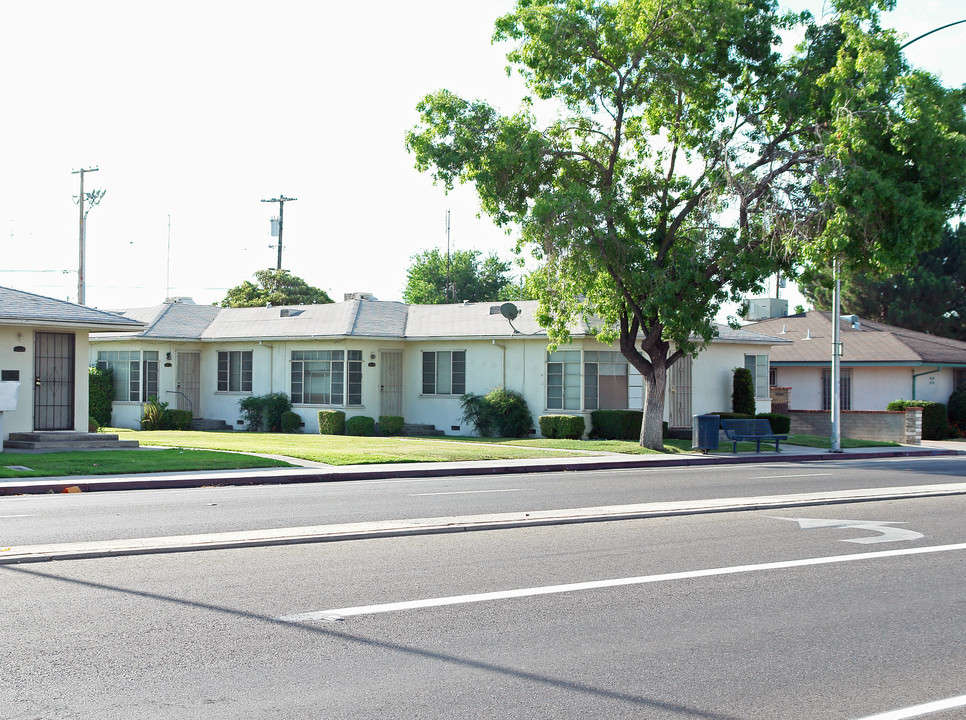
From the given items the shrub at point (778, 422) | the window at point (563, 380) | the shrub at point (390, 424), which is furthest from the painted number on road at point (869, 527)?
the shrub at point (390, 424)

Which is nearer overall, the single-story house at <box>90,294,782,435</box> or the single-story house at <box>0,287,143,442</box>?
the single-story house at <box>0,287,143,442</box>

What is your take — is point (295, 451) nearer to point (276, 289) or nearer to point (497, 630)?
point (497, 630)

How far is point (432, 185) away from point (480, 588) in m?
18.9

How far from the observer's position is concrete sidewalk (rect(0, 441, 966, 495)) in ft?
55.2

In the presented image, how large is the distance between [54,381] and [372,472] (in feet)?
33.0

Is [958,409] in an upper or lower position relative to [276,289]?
lower

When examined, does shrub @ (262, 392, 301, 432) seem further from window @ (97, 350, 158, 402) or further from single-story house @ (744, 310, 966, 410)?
single-story house @ (744, 310, 966, 410)

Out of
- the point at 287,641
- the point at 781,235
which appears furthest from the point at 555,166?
the point at 287,641

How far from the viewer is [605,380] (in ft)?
105

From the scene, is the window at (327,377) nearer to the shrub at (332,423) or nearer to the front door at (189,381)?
the shrub at (332,423)

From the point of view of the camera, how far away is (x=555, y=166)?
1038 inches

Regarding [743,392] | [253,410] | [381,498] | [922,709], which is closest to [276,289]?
[253,410]

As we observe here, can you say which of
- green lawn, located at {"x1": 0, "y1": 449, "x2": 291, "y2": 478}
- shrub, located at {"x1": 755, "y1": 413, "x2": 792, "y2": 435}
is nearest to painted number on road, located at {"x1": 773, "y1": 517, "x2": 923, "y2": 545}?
green lawn, located at {"x1": 0, "y1": 449, "x2": 291, "y2": 478}

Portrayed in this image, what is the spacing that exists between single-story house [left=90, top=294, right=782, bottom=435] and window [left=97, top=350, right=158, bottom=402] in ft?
0.12
